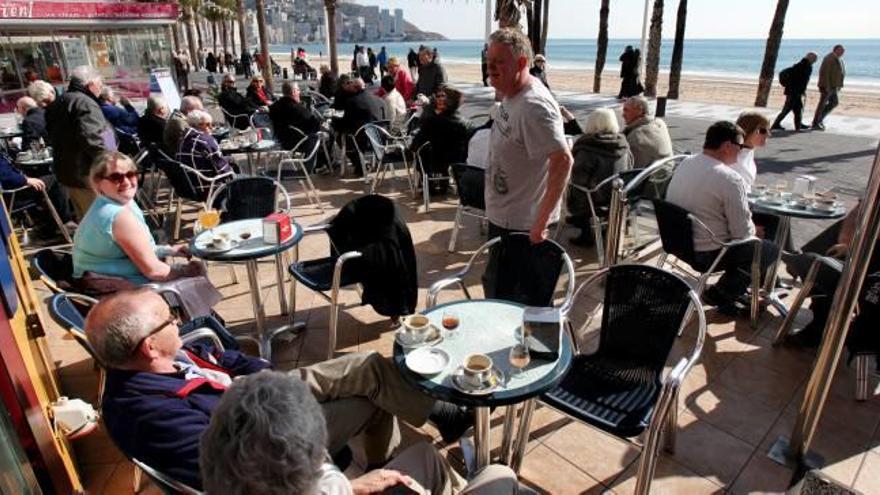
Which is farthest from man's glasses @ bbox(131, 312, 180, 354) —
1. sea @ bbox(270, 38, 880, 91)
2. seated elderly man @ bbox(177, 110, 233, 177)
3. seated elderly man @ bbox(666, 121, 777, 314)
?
sea @ bbox(270, 38, 880, 91)

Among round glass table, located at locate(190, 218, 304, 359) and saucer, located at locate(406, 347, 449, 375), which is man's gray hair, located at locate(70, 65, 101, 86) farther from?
saucer, located at locate(406, 347, 449, 375)

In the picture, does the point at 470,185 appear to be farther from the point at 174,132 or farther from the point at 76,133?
the point at 76,133

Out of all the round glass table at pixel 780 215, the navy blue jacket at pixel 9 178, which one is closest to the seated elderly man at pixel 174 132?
the navy blue jacket at pixel 9 178

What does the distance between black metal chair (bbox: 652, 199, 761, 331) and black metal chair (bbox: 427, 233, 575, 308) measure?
0.88 m

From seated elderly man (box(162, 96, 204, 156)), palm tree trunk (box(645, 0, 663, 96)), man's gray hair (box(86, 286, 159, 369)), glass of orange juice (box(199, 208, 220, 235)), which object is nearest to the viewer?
man's gray hair (box(86, 286, 159, 369))

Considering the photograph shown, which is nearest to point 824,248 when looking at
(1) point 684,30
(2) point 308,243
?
(2) point 308,243

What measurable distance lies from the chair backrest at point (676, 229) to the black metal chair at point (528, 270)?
34.3 inches

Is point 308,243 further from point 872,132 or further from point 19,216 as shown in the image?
point 872,132

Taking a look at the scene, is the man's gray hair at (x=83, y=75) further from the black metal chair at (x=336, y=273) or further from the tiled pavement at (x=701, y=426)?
the black metal chair at (x=336, y=273)

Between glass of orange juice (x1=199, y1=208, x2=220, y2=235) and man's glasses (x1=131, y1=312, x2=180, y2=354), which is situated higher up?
man's glasses (x1=131, y1=312, x2=180, y2=354)

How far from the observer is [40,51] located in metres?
13.0

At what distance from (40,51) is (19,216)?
10.6m

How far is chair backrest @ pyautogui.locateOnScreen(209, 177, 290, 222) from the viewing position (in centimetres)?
380

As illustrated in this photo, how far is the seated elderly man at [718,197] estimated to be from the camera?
2.98 m
